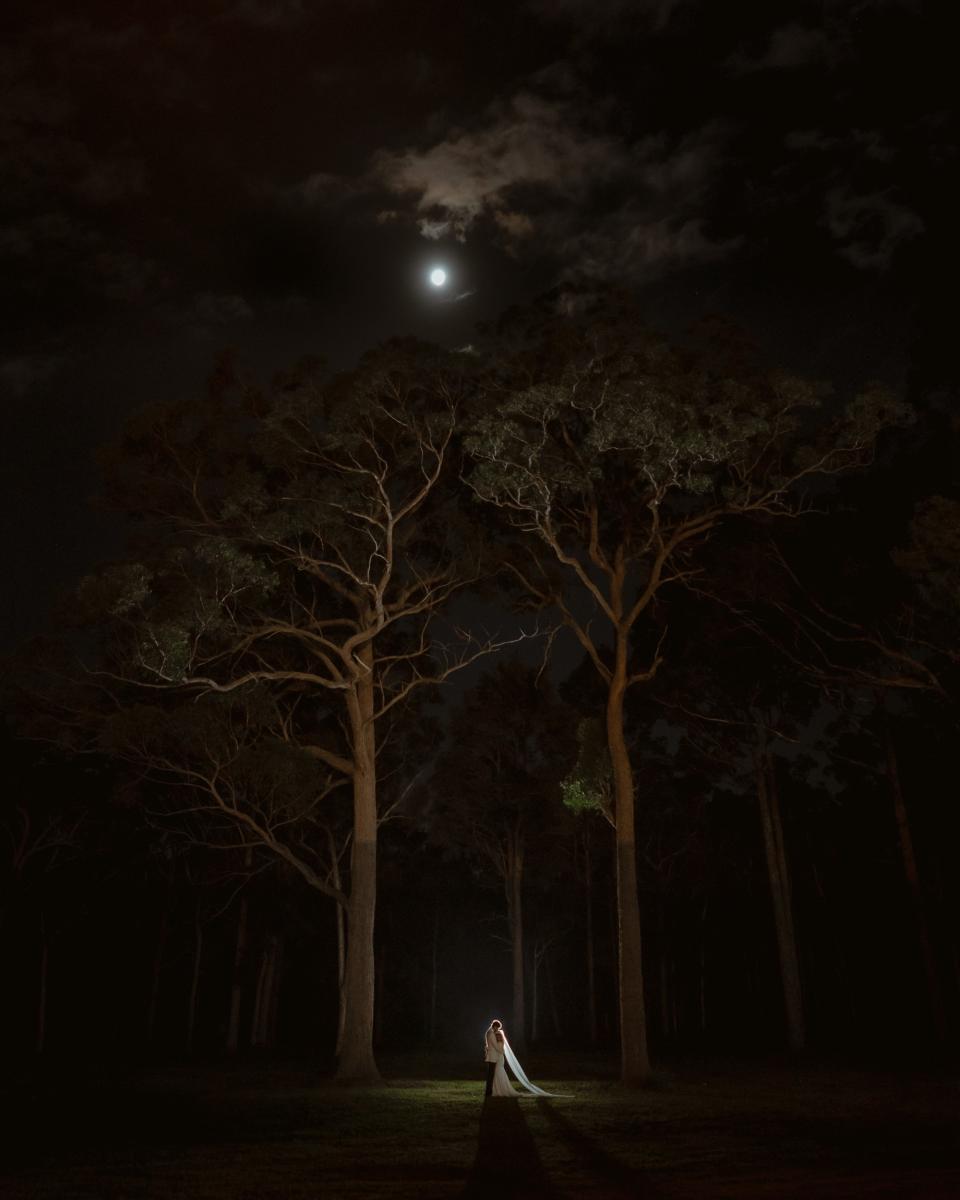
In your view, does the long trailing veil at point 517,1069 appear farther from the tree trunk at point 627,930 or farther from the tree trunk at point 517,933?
the tree trunk at point 517,933

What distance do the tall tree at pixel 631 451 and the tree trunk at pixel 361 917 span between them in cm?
499

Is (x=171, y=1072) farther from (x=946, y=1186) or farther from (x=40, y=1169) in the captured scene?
(x=946, y=1186)

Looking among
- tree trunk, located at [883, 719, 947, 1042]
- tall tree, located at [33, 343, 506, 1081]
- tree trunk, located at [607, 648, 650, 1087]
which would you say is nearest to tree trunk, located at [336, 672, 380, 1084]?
tall tree, located at [33, 343, 506, 1081]

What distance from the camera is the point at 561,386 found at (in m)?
19.1

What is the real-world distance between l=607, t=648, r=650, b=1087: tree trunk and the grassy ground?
0.71 m

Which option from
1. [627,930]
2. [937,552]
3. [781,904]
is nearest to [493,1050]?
[627,930]

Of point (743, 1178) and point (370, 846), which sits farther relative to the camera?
point (370, 846)

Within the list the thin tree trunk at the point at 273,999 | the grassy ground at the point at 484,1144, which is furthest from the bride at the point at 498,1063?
the thin tree trunk at the point at 273,999

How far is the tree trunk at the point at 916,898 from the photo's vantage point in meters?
25.0

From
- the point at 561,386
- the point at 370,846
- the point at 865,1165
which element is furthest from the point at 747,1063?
the point at 865,1165

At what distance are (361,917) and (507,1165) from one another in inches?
487

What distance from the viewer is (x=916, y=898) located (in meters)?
26.5

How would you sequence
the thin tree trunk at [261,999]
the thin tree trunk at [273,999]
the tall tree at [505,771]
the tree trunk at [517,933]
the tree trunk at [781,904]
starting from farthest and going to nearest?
the thin tree trunk at [273,999]
the thin tree trunk at [261,999]
the tall tree at [505,771]
the tree trunk at [517,933]
the tree trunk at [781,904]

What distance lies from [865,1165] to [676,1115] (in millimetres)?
5472
